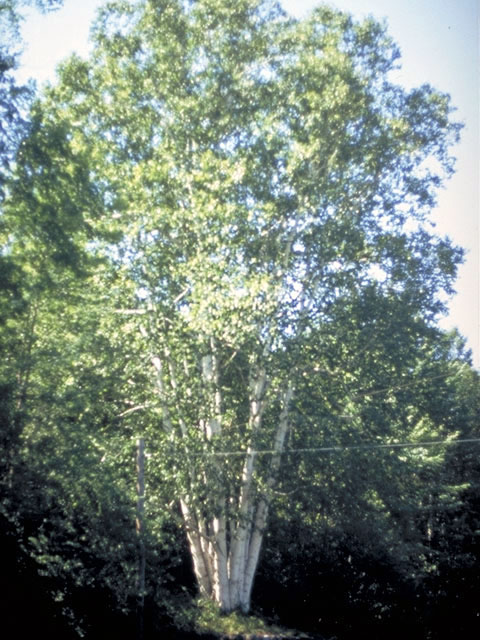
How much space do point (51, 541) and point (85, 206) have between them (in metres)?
5.50

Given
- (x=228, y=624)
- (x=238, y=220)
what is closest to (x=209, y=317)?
(x=238, y=220)

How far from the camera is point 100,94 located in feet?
41.2

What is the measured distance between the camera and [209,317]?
9688 mm

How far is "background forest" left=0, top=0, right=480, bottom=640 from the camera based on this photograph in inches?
336

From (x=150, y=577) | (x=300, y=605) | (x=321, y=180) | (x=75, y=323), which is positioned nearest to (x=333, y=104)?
(x=321, y=180)

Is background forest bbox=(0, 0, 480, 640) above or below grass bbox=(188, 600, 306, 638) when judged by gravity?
above

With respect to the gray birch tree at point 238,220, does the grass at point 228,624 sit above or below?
below

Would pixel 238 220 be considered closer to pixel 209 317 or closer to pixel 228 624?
pixel 209 317

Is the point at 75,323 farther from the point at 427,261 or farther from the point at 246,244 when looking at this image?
the point at 427,261

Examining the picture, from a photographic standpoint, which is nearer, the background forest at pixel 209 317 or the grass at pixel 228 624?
the background forest at pixel 209 317

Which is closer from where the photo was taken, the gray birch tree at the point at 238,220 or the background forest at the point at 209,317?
the background forest at the point at 209,317

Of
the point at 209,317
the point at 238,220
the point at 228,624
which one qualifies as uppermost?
the point at 238,220

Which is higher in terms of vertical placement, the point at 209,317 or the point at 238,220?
the point at 238,220

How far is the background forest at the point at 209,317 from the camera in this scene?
8.52 meters
